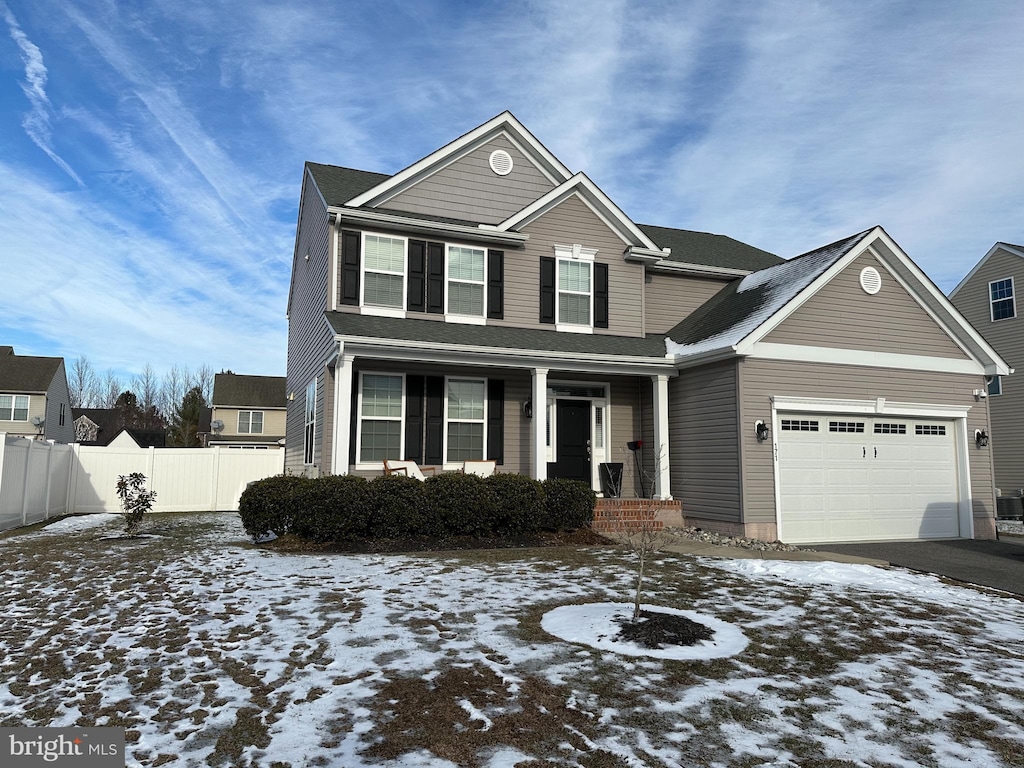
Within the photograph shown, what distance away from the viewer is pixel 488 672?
445cm

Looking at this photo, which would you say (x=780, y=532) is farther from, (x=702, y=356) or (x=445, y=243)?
(x=445, y=243)

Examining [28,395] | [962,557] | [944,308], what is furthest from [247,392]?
[962,557]

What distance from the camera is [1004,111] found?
46.8ft

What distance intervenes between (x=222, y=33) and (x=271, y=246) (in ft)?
35.0

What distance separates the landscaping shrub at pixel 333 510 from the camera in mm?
9875

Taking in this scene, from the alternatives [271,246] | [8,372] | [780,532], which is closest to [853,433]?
[780,532]

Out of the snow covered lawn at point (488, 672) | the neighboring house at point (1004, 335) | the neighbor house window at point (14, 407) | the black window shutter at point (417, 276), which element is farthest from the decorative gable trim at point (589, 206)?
the neighbor house window at point (14, 407)

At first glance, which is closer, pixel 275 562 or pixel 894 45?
pixel 275 562

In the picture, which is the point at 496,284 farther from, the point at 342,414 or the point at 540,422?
the point at 342,414

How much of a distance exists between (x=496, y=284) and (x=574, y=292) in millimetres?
1784

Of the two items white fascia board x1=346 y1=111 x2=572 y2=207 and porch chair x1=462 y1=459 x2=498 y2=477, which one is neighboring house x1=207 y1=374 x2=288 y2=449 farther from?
porch chair x1=462 y1=459 x2=498 y2=477

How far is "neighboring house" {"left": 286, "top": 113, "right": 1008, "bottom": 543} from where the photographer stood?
39.2 feet

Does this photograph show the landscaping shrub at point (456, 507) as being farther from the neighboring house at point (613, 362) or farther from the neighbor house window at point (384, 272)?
the neighbor house window at point (384, 272)

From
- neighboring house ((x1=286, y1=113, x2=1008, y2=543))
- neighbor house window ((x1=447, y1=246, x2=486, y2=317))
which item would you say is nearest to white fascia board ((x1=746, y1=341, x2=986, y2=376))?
neighboring house ((x1=286, y1=113, x2=1008, y2=543))
